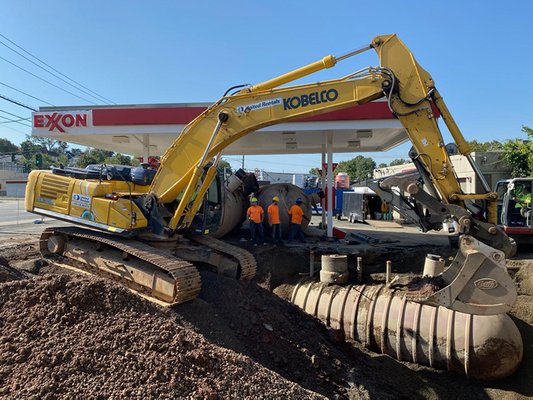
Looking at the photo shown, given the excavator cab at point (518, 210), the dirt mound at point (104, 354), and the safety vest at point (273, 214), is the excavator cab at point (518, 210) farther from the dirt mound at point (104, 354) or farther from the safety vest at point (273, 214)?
the dirt mound at point (104, 354)

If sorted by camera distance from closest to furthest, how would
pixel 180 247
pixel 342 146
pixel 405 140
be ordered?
1. pixel 180 247
2. pixel 405 140
3. pixel 342 146

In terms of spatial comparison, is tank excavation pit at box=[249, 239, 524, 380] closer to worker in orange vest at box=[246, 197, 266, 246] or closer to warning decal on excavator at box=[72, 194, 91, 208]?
worker in orange vest at box=[246, 197, 266, 246]

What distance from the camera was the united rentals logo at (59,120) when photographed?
13.2m

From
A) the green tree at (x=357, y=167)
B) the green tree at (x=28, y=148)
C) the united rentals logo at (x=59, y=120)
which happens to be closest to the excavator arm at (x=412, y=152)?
the united rentals logo at (x=59, y=120)

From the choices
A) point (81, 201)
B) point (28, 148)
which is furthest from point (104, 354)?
point (28, 148)

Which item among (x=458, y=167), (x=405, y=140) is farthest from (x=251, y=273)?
(x=458, y=167)

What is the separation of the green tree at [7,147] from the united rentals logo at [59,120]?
303ft

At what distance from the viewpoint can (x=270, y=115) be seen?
22.2ft

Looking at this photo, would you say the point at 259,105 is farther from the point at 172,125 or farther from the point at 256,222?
the point at 172,125

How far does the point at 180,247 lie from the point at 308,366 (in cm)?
350

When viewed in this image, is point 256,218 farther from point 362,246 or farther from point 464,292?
point 464,292

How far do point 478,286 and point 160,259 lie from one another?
4.47 metres

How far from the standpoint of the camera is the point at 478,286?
483cm

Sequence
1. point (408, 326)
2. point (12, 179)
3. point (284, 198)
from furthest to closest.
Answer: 1. point (12, 179)
2. point (284, 198)
3. point (408, 326)
